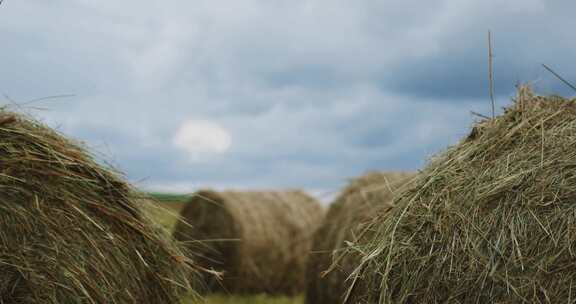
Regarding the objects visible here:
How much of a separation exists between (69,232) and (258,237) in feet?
23.6

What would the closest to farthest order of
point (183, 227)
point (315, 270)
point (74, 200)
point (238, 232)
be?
point (74, 200) < point (315, 270) < point (238, 232) < point (183, 227)

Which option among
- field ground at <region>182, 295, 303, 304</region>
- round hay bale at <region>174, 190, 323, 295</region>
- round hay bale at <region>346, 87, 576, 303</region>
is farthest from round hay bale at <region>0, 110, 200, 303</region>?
round hay bale at <region>174, 190, 323, 295</region>

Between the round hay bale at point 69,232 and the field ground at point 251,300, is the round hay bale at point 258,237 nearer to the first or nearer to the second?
the field ground at point 251,300

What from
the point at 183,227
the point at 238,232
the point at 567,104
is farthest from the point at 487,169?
A: the point at 183,227

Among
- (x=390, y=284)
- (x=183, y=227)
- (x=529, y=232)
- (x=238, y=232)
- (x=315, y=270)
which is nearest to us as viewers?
(x=529, y=232)

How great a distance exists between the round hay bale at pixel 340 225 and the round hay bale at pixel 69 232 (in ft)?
10.1

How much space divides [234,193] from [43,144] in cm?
779

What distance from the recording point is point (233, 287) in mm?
12094

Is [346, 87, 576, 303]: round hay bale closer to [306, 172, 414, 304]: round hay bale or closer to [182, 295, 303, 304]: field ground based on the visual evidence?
[306, 172, 414, 304]: round hay bale

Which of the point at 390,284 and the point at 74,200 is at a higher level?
the point at 74,200

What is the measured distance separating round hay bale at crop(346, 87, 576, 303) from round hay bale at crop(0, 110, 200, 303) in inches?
54.3

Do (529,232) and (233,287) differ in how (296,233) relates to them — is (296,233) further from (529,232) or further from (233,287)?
(529,232)

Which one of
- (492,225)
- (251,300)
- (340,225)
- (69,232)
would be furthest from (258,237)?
(492,225)

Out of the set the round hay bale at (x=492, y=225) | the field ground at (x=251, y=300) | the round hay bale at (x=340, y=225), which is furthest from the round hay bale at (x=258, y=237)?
the round hay bale at (x=492, y=225)
